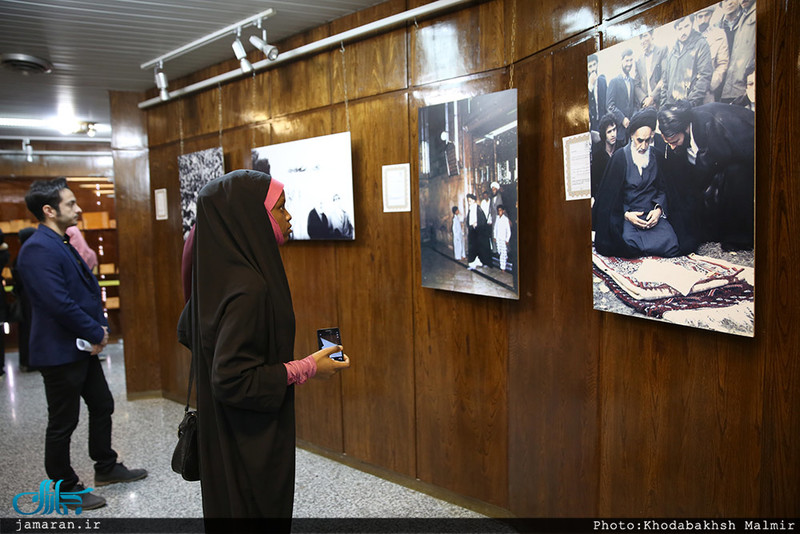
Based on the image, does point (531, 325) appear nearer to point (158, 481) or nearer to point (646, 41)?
point (646, 41)

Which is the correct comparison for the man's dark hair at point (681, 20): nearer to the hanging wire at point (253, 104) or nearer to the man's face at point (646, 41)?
the man's face at point (646, 41)

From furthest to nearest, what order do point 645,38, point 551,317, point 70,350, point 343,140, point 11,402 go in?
point 11,402 < point 343,140 < point 70,350 < point 551,317 < point 645,38

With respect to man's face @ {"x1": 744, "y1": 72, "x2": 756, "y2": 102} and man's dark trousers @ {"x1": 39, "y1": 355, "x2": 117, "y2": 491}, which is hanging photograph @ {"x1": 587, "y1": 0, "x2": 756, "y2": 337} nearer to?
man's face @ {"x1": 744, "y1": 72, "x2": 756, "y2": 102}

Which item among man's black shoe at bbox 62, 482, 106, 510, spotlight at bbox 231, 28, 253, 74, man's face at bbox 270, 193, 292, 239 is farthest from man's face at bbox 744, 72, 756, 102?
man's black shoe at bbox 62, 482, 106, 510

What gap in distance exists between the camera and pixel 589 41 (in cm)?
220

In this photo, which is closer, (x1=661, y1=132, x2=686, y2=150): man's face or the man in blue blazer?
(x1=661, y1=132, x2=686, y2=150): man's face

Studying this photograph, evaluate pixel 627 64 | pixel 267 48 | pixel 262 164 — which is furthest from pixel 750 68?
pixel 262 164

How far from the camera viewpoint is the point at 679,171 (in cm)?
177

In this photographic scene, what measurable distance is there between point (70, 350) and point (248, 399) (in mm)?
1996

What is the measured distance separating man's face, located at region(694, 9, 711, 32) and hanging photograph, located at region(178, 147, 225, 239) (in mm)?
3501

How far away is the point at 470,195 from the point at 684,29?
1233mm

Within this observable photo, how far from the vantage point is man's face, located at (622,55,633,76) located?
1939mm

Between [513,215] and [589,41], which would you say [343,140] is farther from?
[589,41]

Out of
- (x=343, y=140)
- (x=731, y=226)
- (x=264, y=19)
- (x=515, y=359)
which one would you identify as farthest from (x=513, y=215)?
(x=264, y=19)
